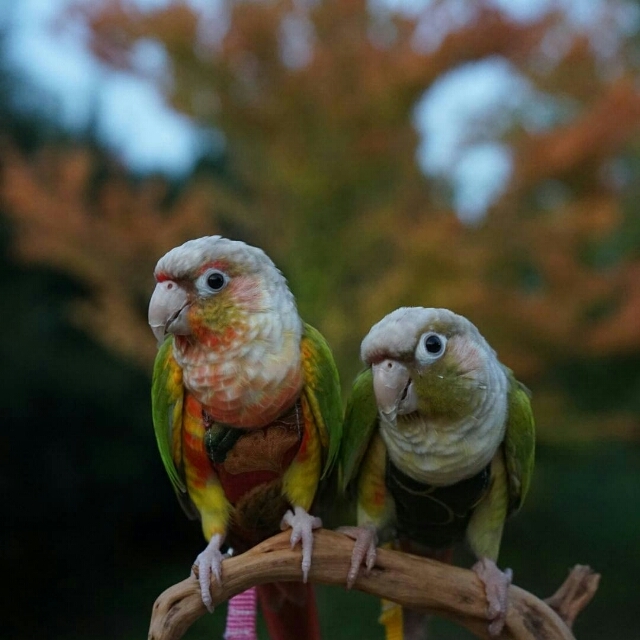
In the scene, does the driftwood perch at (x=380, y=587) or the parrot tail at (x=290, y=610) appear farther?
the parrot tail at (x=290, y=610)

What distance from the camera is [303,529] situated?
1021mm

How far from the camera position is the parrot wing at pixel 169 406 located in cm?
107

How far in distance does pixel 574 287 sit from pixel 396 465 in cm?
238

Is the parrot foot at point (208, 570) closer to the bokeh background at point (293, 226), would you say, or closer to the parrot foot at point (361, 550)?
the parrot foot at point (361, 550)

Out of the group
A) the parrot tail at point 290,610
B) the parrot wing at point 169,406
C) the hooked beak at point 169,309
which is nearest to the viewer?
the hooked beak at point 169,309

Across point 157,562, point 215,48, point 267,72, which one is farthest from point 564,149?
point 157,562

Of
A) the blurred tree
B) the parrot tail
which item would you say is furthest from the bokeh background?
the parrot tail

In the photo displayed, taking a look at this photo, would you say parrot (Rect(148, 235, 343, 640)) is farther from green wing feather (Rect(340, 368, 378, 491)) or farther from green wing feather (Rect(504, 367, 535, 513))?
green wing feather (Rect(504, 367, 535, 513))

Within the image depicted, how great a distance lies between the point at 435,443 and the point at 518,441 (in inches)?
6.4

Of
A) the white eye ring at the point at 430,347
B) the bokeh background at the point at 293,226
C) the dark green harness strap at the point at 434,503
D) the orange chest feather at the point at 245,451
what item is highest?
the bokeh background at the point at 293,226

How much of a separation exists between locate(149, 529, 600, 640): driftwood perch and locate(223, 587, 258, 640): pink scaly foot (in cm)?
13

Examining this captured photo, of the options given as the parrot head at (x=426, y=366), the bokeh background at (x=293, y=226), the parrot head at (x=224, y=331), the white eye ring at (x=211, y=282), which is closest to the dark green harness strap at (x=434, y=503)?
the parrot head at (x=426, y=366)

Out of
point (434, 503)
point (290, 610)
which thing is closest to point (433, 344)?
point (434, 503)

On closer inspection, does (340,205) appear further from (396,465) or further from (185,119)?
(396,465)
